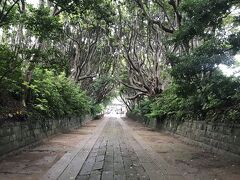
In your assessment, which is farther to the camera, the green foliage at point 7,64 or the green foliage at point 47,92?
the green foliage at point 47,92

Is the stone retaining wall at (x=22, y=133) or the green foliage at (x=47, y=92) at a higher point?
the green foliage at (x=47, y=92)

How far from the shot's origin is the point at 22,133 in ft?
37.5

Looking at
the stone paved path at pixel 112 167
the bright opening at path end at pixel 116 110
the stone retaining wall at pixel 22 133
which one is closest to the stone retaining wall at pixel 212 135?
the stone paved path at pixel 112 167

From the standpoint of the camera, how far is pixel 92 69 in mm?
34688

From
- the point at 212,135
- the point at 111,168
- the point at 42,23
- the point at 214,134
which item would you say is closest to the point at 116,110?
the point at 212,135

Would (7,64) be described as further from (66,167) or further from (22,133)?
(22,133)

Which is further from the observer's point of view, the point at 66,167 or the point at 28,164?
the point at 28,164

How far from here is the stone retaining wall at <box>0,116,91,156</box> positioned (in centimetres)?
952

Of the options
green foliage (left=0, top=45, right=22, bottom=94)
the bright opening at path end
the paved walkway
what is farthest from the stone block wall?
the bright opening at path end

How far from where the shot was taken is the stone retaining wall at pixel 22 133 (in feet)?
31.2

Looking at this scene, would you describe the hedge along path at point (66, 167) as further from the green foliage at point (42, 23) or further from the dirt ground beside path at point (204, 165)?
the green foliage at point (42, 23)

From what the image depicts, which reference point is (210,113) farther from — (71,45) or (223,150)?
(71,45)

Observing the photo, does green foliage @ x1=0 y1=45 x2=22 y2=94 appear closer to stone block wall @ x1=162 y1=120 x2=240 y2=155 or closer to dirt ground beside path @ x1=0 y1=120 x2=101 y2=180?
dirt ground beside path @ x1=0 y1=120 x2=101 y2=180

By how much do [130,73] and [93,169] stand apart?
24.7 m
